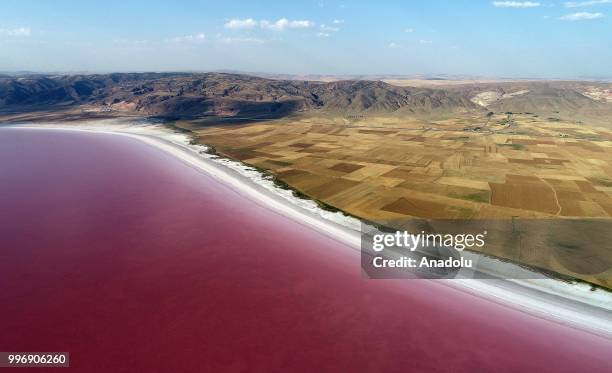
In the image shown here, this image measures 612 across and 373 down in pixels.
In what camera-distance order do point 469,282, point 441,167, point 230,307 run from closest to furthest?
point 230,307
point 469,282
point 441,167

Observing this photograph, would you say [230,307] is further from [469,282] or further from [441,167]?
[441,167]

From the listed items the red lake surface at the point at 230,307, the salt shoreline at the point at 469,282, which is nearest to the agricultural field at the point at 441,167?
the salt shoreline at the point at 469,282

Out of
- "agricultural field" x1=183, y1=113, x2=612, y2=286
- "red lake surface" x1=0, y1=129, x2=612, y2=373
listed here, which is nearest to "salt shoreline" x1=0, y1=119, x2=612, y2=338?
"red lake surface" x1=0, y1=129, x2=612, y2=373

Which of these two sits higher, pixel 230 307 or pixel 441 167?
pixel 441 167

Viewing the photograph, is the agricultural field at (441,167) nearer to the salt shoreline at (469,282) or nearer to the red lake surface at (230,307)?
the salt shoreline at (469,282)

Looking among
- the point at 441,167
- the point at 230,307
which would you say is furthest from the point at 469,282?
the point at 441,167

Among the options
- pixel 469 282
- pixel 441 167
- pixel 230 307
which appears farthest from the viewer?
pixel 441 167

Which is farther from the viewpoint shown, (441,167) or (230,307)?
(441,167)
